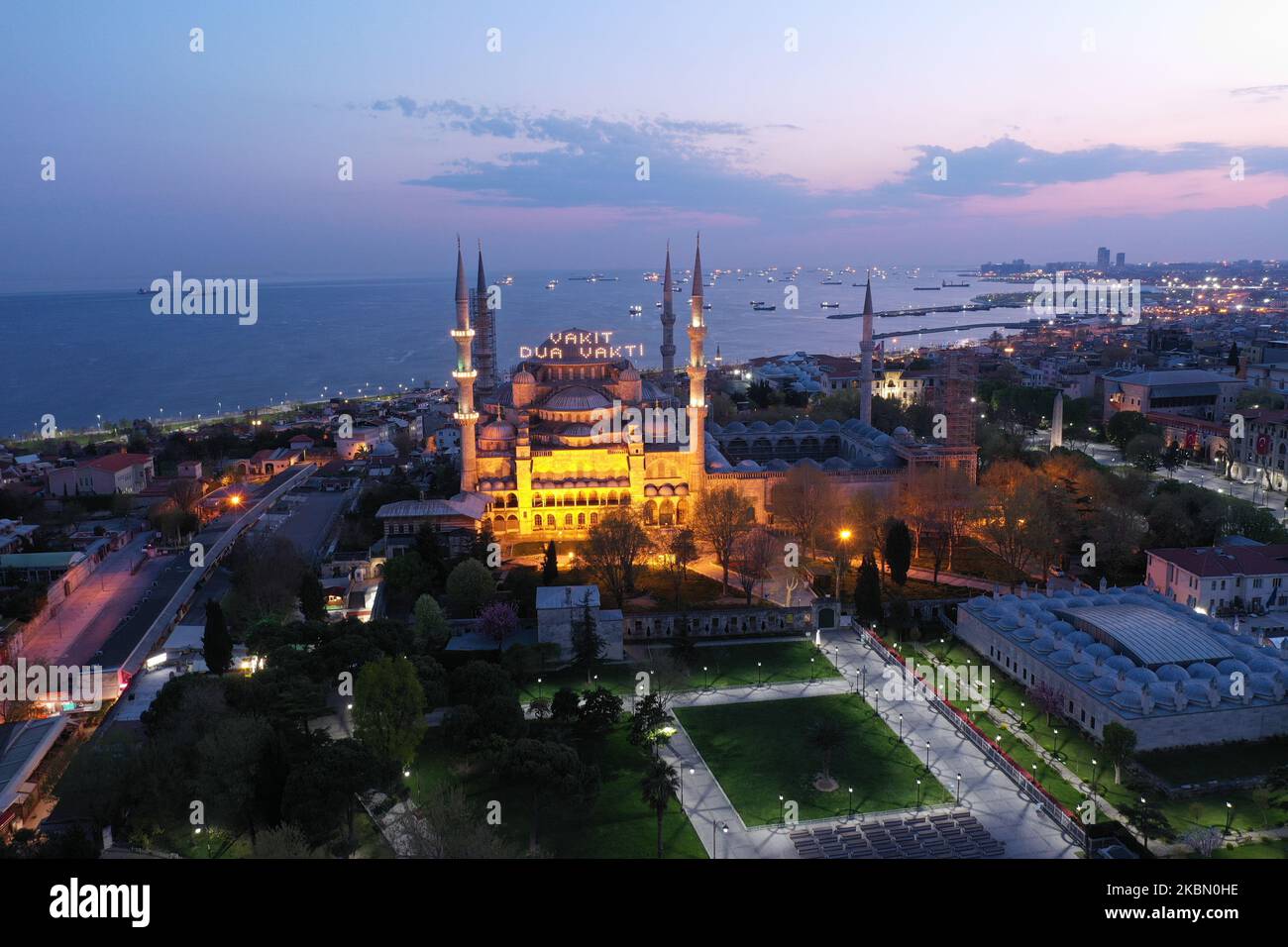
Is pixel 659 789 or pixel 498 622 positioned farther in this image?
pixel 498 622

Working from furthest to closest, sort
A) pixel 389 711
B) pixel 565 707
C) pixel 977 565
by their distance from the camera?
1. pixel 977 565
2. pixel 565 707
3. pixel 389 711

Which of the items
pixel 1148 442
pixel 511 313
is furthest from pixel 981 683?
pixel 511 313

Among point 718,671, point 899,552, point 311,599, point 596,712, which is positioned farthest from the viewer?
point 899,552

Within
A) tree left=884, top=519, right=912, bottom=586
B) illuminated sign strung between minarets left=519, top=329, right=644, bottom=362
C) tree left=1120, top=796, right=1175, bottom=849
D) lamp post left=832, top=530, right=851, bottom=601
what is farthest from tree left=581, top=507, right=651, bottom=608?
tree left=1120, top=796, right=1175, bottom=849

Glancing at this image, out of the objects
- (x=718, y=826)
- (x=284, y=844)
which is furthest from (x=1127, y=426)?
(x=284, y=844)

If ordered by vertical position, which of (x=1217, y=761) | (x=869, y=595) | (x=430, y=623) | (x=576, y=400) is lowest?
(x=1217, y=761)

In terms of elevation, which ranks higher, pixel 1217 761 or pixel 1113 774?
pixel 1217 761

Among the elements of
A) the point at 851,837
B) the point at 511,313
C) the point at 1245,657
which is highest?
the point at 511,313

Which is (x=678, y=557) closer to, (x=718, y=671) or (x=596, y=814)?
(x=718, y=671)
